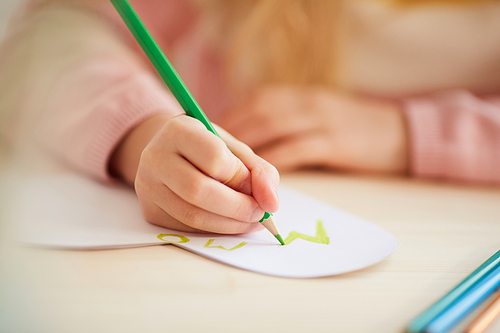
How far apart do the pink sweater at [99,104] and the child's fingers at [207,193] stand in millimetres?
155

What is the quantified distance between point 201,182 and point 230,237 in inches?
1.9

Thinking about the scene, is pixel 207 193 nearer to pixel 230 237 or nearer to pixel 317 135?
pixel 230 237

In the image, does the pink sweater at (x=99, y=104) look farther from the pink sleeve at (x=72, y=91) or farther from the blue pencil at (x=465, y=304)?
the blue pencil at (x=465, y=304)

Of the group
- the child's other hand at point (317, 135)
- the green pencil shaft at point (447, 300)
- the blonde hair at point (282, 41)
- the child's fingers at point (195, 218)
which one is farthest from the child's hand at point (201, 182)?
the blonde hair at point (282, 41)

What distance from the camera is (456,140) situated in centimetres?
47

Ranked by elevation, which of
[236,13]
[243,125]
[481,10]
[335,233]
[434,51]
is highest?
[481,10]

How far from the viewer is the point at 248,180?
247 mm

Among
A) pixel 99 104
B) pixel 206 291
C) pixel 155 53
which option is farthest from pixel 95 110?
pixel 206 291

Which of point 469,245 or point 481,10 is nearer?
point 469,245

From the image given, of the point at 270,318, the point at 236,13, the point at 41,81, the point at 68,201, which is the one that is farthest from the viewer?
the point at 236,13

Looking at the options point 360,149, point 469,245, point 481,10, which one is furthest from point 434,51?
point 469,245

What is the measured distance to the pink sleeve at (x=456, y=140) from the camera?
1.49 feet

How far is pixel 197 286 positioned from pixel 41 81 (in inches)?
15.4

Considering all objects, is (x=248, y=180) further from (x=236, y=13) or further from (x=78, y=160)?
(x=236, y=13)
